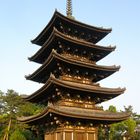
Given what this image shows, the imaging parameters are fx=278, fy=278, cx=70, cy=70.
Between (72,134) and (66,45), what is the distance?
1016cm

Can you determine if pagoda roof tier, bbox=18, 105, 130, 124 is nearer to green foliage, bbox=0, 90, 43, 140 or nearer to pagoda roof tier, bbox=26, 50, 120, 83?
pagoda roof tier, bbox=26, 50, 120, 83

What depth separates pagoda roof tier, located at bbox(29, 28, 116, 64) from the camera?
30.5m

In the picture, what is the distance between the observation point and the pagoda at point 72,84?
27.6m

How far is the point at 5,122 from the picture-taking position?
5784 cm

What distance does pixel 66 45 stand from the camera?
31812mm

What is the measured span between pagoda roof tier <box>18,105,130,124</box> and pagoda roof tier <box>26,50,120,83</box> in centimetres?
468

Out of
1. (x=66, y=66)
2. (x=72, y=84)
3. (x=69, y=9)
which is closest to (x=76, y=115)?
(x=72, y=84)

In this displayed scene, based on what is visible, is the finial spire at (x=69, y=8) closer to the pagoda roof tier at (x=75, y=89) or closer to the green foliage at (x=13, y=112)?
the pagoda roof tier at (x=75, y=89)

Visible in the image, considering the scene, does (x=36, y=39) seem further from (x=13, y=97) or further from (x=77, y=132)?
(x=13, y=97)

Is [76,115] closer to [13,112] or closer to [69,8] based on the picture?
[69,8]

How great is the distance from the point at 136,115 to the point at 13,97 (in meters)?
37.4

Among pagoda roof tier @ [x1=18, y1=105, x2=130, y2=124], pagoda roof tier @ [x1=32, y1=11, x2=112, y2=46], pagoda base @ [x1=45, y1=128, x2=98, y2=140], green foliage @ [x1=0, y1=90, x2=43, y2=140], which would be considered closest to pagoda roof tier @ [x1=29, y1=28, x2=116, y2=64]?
pagoda roof tier @ [x1=32, y1=11, x2=112, y2=46]

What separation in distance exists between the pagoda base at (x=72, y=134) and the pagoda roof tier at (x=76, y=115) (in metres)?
1.52

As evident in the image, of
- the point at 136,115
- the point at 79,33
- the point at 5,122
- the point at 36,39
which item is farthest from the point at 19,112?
the point at 136,115
